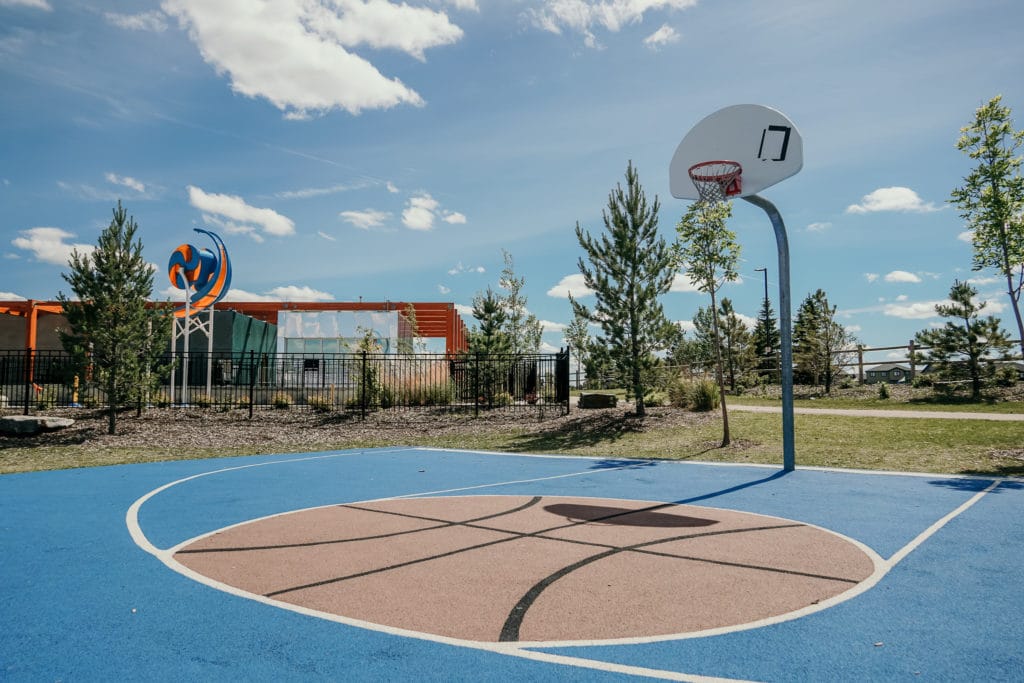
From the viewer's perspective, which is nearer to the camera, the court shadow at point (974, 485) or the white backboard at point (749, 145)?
the court shadow at point (974, 485)

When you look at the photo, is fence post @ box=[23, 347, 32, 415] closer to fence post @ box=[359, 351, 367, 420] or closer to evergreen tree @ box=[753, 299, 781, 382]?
fence post @ box=[359, 351, 367, 420]

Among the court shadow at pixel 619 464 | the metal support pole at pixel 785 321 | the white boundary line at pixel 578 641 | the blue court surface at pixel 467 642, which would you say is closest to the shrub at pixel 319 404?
the court shadow at pixel 619 464

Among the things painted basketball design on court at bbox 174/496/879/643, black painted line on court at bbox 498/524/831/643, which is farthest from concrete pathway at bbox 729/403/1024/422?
black painted line on court at bbox 498/524/831/643

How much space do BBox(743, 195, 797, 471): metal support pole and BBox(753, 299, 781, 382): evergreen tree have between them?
48.3 feet

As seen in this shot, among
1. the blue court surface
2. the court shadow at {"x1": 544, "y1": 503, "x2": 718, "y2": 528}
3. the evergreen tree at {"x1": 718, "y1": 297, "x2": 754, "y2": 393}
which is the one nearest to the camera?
the blue court surface

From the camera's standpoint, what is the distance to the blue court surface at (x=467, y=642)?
3195mm

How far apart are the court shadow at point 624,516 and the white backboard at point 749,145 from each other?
6.50 m

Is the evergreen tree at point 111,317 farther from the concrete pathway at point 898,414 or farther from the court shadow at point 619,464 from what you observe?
the concrete pathway at point 898,414

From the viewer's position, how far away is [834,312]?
25.5 metres

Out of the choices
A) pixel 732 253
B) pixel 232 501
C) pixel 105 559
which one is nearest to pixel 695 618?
pixel 105 559

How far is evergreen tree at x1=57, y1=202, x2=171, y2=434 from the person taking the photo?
15.3 metres

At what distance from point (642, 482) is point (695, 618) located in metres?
5.27

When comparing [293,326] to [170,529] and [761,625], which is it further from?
[761,625]

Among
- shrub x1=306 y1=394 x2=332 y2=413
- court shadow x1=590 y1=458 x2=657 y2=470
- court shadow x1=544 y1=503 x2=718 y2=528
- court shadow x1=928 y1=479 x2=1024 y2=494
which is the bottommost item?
court shadow x1=590 y1=458 x2=657 y2=470
